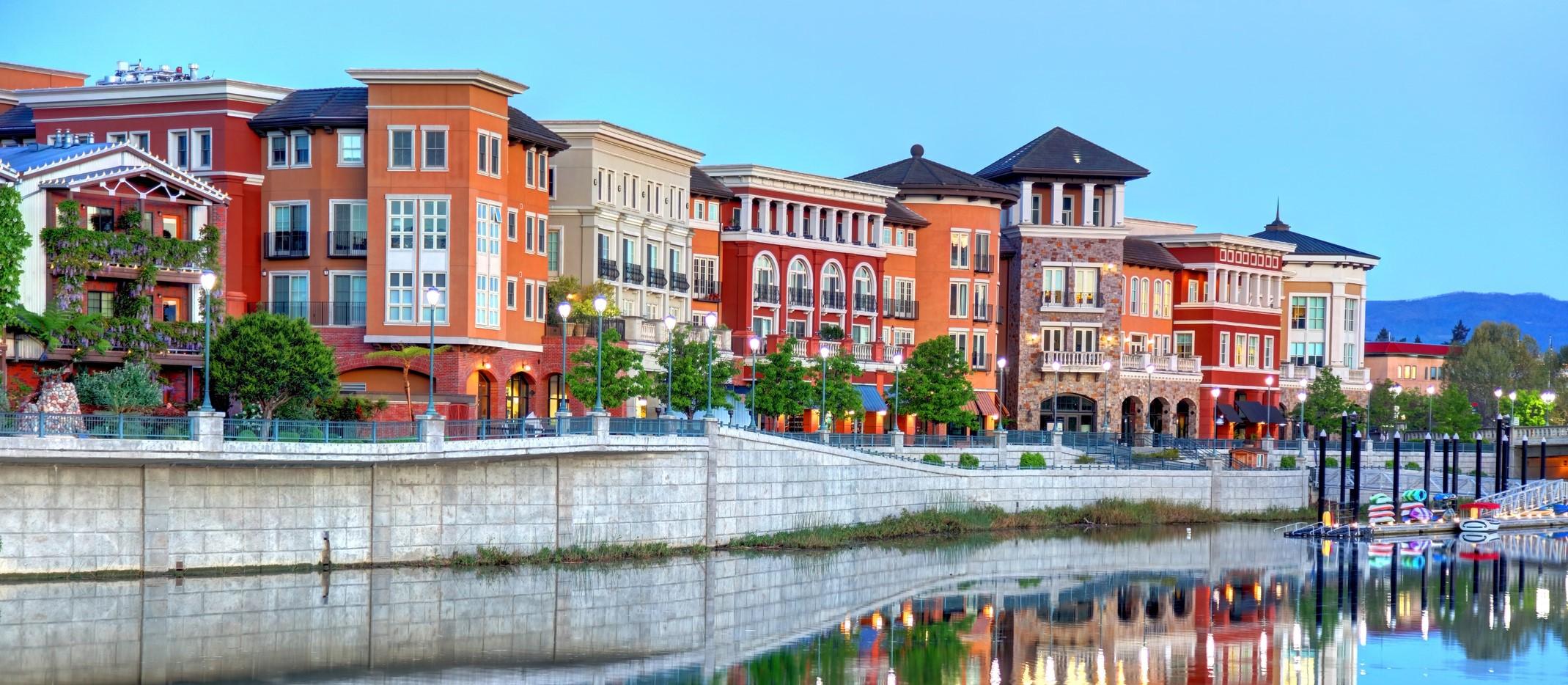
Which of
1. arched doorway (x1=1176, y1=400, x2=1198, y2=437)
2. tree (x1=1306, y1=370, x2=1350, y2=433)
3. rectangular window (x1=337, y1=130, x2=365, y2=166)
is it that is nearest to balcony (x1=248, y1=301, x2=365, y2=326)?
rectangular window (x1=337, y1=130, x2=365, y2=166)

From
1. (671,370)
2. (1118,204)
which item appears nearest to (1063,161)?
(1118,204)

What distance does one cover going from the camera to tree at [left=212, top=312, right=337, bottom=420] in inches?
2377

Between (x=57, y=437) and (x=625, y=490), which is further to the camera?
(x=625, y=490)

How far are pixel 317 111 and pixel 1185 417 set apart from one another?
59.0 metres

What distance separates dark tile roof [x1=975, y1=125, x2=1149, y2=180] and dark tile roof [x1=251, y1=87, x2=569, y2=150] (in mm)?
41203

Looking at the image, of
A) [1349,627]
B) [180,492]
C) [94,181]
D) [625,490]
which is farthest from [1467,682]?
[94,181]

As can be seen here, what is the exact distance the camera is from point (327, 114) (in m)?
70.9

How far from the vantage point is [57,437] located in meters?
45.7

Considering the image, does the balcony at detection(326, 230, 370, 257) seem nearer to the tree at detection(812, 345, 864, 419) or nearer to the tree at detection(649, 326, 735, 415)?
the tree at detection(649, 326, 735, 415)

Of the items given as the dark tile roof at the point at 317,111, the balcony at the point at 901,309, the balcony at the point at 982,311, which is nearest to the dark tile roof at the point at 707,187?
the balcony at the point at 901,309

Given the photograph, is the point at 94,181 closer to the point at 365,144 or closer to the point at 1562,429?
the point at 365,144

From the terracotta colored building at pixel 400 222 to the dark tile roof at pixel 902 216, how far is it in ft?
100

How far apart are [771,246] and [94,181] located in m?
36.8

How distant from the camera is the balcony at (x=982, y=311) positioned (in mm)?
103562
